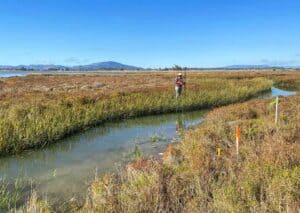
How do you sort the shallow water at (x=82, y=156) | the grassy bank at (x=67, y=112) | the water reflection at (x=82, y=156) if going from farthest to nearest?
the grassy bank at (x=67, y=112), the water reflection at (x=82, y=156), the shallow water at (x=82, y=156)

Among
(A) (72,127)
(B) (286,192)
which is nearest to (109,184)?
(B) (286,192)

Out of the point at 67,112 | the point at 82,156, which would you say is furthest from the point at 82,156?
the point at 67,112

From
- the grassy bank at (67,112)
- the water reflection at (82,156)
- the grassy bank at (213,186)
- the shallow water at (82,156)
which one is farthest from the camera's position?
the grassy bank at (67,112)

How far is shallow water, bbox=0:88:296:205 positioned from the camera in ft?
27.2

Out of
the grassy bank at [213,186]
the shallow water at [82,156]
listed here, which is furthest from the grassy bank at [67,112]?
the grassy bank at [213,186]

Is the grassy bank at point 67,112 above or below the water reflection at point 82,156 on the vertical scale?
above

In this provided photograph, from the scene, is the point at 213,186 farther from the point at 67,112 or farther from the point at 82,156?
the point at 67,112

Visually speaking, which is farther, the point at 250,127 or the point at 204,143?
the point at 250,127

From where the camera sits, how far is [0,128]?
453 inches

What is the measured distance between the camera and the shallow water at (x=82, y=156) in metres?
8.30

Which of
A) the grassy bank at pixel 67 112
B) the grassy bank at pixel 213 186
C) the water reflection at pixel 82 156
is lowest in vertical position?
the water reflection at pixel 82 156

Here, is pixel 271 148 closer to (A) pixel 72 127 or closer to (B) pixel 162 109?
(A) pixel 72 127

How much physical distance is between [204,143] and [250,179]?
3.55 meters

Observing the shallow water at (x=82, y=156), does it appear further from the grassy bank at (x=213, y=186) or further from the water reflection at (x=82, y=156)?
the grassy bank at (x=213, y=186)
